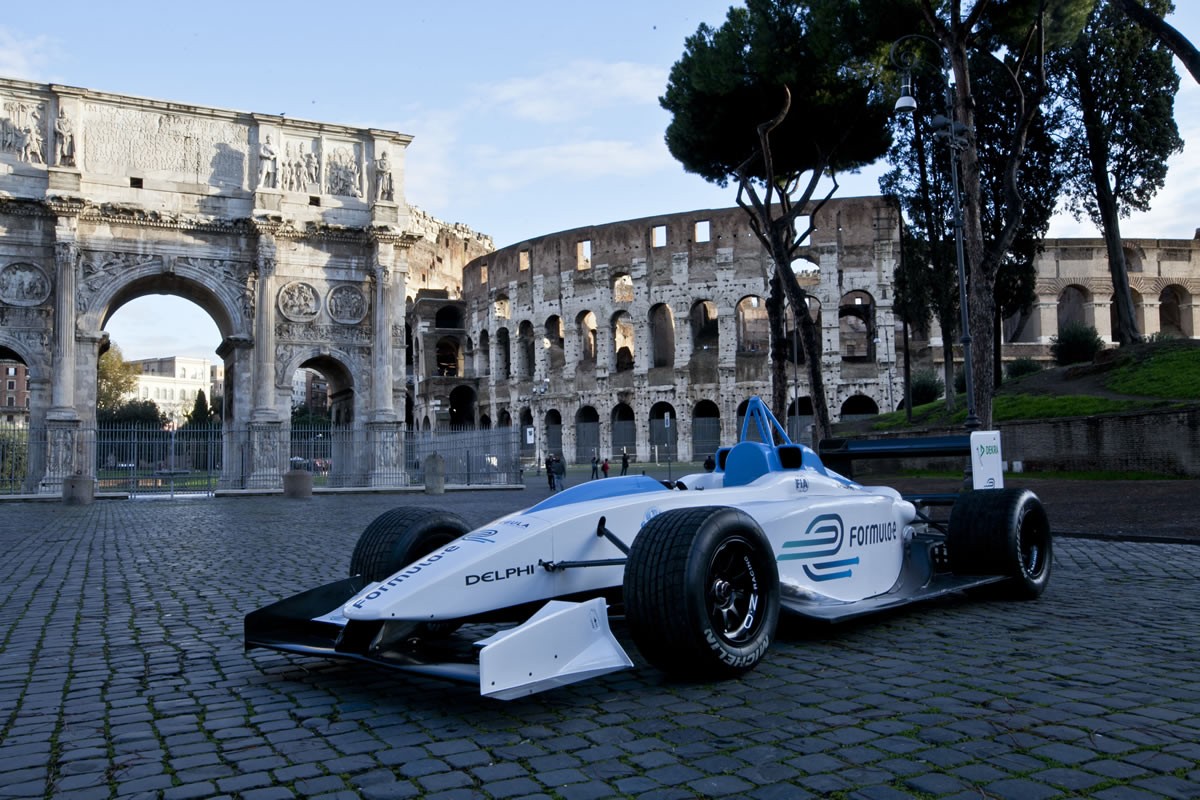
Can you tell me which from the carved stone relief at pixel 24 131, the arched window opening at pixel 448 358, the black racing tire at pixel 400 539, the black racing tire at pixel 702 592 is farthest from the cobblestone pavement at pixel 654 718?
the arched window opening at pixel 448 358

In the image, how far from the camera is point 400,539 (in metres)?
4.75

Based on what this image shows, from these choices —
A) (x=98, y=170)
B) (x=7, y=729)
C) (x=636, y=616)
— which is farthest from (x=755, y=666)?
(x=98, y=170)

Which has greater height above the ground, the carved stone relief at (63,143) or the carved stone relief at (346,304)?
the carved stone relief at (63,143)

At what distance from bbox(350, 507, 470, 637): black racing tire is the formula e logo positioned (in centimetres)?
163

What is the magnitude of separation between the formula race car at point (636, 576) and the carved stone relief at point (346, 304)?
24305 mm

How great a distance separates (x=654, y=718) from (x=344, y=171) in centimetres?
2725

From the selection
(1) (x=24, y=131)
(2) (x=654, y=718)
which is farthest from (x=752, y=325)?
(2) (x=654, y=718)

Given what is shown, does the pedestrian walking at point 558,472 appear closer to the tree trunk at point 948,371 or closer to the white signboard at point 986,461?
the tree trunk at point 948,371

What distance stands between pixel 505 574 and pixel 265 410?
79.5 ft

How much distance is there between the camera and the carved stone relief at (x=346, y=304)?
92.7 ft

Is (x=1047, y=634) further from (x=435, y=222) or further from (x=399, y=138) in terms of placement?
(x=435, y=222)

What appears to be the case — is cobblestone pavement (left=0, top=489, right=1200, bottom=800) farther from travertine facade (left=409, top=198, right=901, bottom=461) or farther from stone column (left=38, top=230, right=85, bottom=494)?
travertine facade (left=409, top=198, right=901, bottom=461)

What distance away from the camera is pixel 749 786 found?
2641mm

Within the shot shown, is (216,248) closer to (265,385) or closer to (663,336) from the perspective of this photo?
(265,385)
